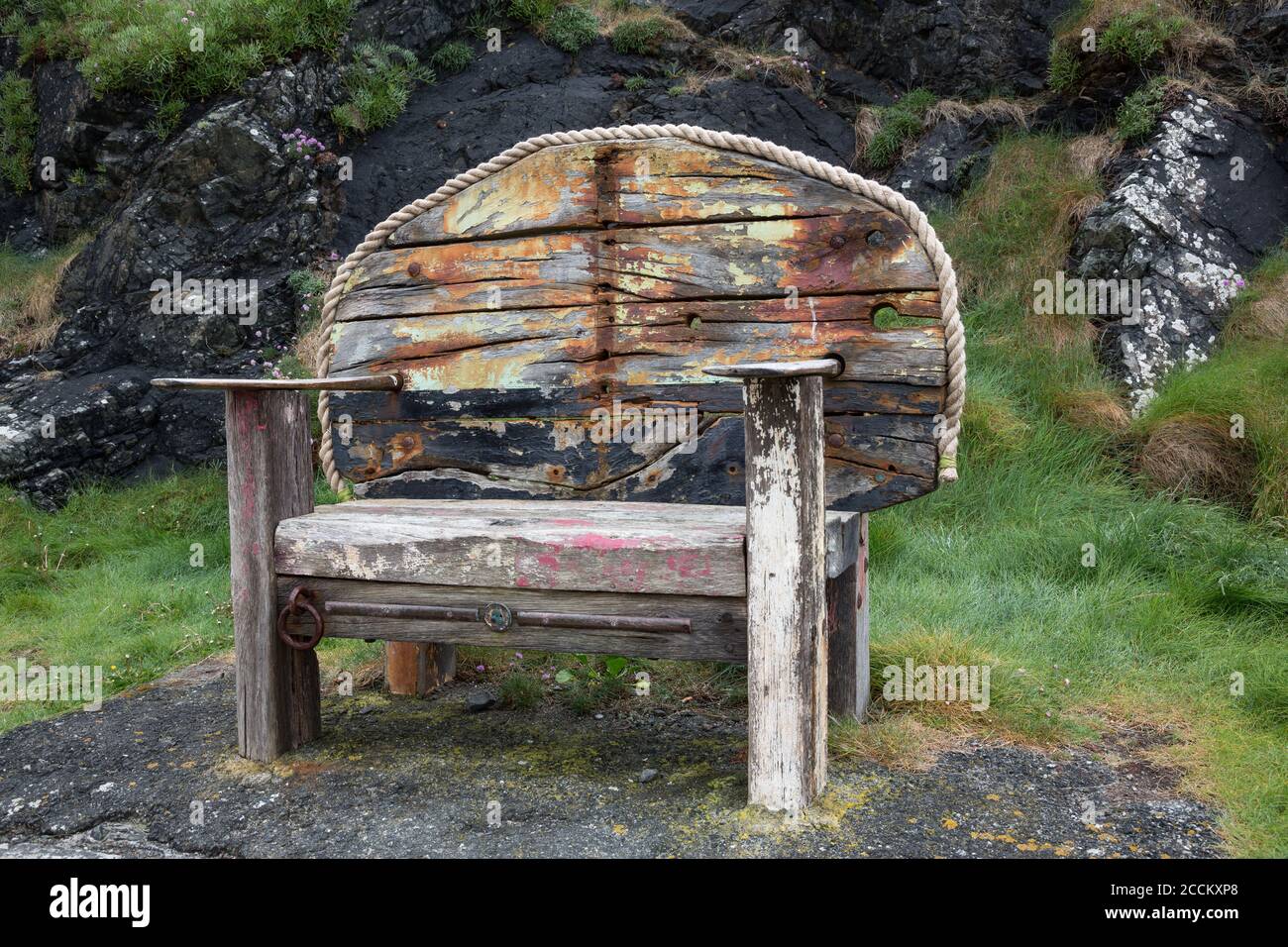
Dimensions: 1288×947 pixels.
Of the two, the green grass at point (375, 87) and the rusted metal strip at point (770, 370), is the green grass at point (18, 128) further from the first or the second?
the rusted metal strip at point (770, 370)

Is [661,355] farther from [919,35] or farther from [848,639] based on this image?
[919,35]

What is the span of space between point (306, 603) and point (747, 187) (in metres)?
1.87

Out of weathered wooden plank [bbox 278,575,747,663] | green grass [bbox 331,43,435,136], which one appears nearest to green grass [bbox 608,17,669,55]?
green grass [bbox 331,43,435,136]

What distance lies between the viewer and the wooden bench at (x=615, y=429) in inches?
112

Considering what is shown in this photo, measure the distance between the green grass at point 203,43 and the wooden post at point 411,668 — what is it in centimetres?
481

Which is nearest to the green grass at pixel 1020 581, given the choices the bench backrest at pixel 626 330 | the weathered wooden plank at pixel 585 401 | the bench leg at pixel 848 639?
the bench leg at pixel 848 639

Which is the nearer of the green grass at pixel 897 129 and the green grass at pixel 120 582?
the green grass at pixel 120 582

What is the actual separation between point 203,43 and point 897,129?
4731 millimetres

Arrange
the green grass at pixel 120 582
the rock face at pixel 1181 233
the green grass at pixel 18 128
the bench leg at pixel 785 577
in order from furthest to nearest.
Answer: the green grass at pixel 18 128, the rock face at pixel 1181 233, the green grass at pixel 120 582, the bench leg at pixel 785 577

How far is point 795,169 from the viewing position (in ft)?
11.0

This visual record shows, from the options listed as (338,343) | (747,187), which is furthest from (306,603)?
(747,187)

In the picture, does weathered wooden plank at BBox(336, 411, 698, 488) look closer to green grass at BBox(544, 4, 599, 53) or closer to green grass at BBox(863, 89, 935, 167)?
green grass at BBox(863, 89, 935, 167)

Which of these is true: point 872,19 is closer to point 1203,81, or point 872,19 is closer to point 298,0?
point 1203,81

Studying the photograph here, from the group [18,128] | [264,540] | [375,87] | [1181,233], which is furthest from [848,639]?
[18,128]
